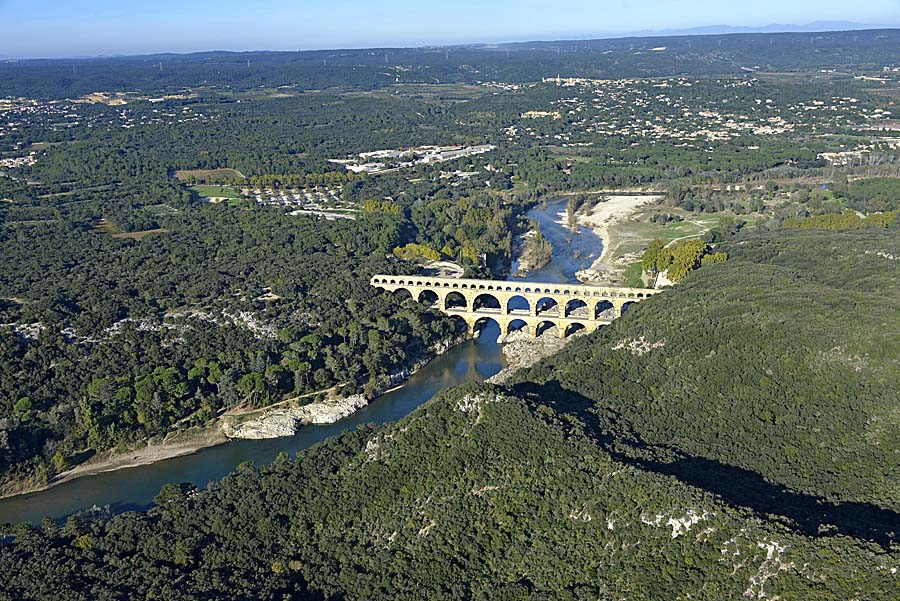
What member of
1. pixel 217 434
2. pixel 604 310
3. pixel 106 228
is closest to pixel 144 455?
pixel 217 434

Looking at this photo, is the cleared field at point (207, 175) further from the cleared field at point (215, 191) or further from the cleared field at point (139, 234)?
the cleared field at point (139, 234)

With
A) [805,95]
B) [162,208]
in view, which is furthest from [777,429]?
[805,95]

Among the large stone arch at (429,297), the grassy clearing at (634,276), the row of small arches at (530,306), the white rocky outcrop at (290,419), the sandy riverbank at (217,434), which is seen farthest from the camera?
the grassy clearing at (634,276)

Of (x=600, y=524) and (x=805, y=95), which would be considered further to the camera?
(x=805, y=95)

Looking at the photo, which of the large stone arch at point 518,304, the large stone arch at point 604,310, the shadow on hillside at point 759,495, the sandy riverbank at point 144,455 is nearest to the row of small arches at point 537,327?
the large stone arch at point 604,310

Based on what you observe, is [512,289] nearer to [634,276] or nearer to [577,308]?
[577,308]

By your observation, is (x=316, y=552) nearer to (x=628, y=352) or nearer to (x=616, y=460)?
(x=616, y=460)
